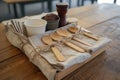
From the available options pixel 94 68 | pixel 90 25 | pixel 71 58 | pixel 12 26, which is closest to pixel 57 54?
pixel 71 58

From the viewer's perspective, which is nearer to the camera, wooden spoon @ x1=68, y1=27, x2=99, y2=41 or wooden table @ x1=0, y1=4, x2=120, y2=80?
wooden table @ x1=0, y1=4, x2=120, y2=80

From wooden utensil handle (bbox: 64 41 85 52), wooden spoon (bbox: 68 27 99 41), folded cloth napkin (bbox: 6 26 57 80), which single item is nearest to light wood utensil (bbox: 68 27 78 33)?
wooden spoon (bbox: 68 27 99 41)

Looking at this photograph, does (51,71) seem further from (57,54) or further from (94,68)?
(94,68)

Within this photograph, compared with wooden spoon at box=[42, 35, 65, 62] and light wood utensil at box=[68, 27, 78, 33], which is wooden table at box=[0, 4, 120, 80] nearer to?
wooden spoon at box=[42, 35, 65, 62]

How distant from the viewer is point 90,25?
1.03 meters

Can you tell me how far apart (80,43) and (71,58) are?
0.14 m

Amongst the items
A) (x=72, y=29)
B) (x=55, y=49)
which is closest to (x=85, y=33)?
(x=72, y=29)

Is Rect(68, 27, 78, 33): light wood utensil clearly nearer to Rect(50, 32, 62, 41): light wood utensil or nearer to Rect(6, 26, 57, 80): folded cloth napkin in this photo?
Rect(50, 32, 62, 41): light wood utensil

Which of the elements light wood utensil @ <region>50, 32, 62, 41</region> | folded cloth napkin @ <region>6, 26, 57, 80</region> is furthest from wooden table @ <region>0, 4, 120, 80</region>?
light wood utensil @ <region>50, 32, 62, 41</region>

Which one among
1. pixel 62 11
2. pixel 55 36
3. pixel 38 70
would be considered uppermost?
pixel 62 11

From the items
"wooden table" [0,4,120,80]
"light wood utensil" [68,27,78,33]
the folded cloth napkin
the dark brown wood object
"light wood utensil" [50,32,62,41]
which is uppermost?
the dark brown wood object

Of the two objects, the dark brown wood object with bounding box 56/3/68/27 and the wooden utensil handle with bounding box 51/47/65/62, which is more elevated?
the dark brown wood object with bounding box 56/3/68/27

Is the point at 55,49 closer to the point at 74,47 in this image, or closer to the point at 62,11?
the point at 74,47

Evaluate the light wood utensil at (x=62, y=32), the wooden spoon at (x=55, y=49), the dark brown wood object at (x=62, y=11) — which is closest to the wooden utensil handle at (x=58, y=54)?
the wooden spoon at (x=55, y=49)
